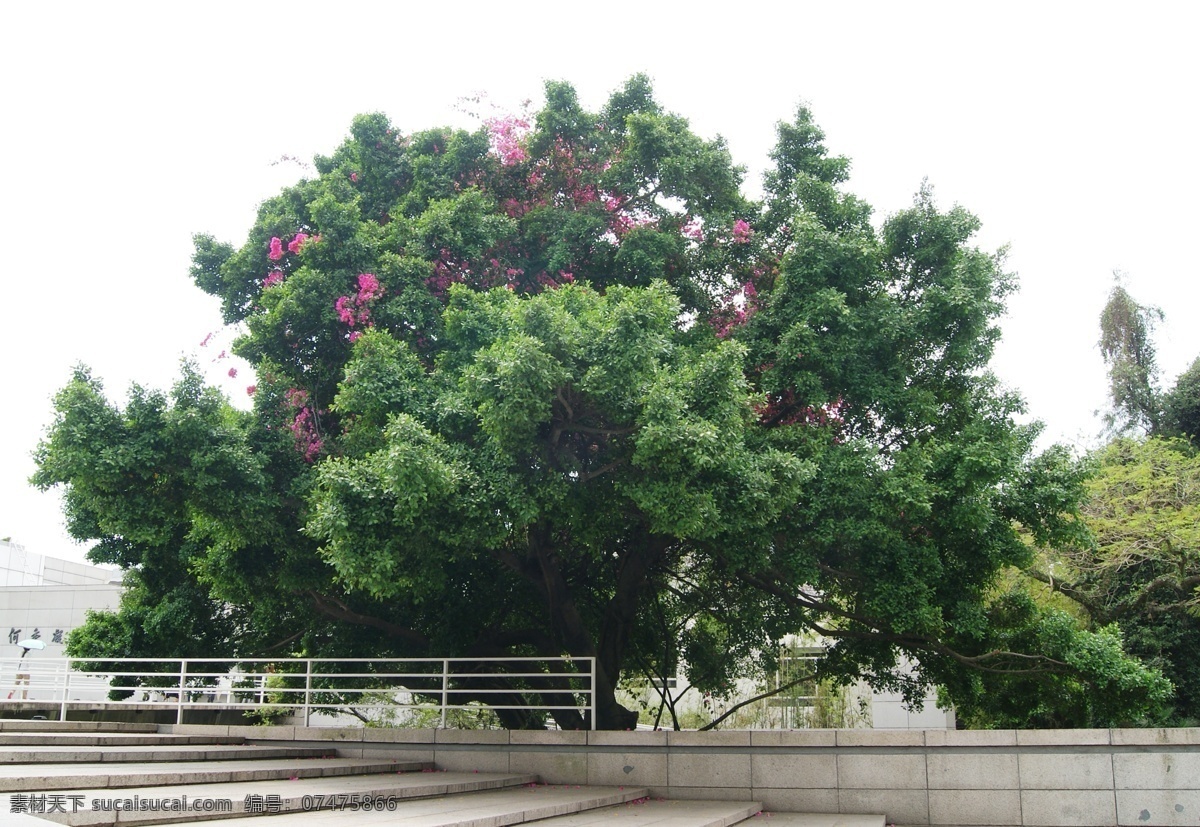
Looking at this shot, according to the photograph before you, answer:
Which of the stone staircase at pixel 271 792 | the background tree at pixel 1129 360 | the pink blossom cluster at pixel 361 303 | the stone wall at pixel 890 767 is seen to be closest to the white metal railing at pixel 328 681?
the stone staircase at pixel 271 792

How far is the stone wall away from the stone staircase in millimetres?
222

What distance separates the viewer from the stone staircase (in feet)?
16.9

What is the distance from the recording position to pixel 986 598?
32.9ft

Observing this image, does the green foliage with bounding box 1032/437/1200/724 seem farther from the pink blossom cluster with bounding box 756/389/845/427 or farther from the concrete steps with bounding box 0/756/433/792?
the concrete steps with bounding box 0/756/433/792

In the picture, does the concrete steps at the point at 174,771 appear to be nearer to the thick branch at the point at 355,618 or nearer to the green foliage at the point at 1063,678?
the thick branch at the point at 355,618

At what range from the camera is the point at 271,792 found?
245 inches

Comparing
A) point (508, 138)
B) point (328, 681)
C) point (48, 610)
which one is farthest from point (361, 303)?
point (48, 610)

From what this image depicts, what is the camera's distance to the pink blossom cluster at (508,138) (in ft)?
34.7

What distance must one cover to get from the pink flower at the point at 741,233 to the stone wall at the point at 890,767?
16.8 feet

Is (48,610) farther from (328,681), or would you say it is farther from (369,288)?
(369,288)

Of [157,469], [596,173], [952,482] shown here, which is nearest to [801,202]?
[596,173]

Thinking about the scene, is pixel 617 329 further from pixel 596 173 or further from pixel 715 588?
pixel 715 588

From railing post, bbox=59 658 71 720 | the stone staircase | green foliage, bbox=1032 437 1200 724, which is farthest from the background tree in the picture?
railing post, bbox=59 658 71 720

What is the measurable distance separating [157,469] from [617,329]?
4218mm
